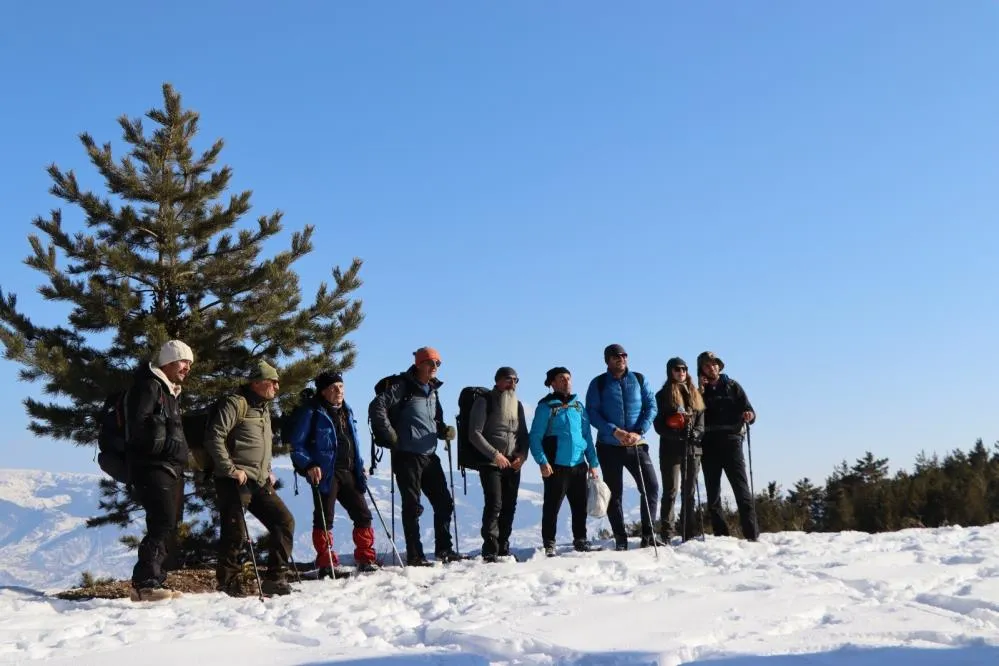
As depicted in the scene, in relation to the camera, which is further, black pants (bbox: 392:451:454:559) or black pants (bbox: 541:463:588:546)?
black pants (bbox: 541:463:588:546)

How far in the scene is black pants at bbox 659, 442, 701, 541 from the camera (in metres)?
9.85

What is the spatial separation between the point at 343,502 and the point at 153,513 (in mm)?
2120

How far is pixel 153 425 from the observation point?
716cm

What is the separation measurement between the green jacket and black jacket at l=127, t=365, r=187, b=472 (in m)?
0.34

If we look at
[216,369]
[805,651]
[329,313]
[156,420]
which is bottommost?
[805,651]

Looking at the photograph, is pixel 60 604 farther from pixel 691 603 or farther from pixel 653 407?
pixel 653 407

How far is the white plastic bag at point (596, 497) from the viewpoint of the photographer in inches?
370

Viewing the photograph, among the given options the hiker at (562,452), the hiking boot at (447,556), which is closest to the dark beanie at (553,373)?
the hiker at (562,452)

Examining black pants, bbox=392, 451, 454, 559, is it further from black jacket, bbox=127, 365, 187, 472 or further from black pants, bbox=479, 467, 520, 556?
black jacket, bbox=127, 365, 187, 472

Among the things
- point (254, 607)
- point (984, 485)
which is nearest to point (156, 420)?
point (254, 607)

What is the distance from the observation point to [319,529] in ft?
29.0

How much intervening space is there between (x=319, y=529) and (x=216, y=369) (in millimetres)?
3244

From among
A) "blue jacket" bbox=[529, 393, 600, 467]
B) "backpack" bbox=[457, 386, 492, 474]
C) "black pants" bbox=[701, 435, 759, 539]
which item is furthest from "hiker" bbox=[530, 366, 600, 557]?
"black pants" bbox=[701, 435, 759, 539]

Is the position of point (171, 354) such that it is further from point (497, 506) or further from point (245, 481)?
point (497, 506)
